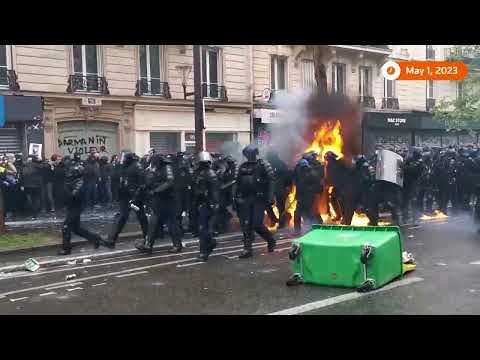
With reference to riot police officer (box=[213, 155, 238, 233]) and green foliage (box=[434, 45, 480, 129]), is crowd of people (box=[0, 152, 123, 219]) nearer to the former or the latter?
riot police officer (box=[213, 155, 238, 233])

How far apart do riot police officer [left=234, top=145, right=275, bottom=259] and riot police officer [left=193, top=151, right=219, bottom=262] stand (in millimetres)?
422

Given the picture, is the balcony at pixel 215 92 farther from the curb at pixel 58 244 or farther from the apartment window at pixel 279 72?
the curb at pixel 58 244

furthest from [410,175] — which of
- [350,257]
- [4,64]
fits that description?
[4,64]

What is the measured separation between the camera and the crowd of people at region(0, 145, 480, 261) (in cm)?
938

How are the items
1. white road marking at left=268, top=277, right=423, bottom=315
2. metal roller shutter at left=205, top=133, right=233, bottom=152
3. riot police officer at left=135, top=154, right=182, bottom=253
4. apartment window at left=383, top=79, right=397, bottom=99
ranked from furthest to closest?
apartment window at left=383, top=79, right=397, bottom=99
metal roller shutter at left=205, top=133, right=233, bottom=152
riot police officer at left=135, top=154, right=182, bottom=253
white road marking at left=268, top=277, right=423, bottom=315

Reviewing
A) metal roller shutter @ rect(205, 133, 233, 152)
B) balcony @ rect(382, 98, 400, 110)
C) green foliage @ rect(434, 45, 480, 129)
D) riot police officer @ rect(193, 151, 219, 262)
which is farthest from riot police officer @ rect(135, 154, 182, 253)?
balcony @ rect(382, 98, 400, 110)

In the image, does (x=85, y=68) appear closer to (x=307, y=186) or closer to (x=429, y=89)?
(x=307, y=186)

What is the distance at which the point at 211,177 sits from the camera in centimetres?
930

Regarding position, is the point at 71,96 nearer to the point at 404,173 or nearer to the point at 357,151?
the point at 357,151

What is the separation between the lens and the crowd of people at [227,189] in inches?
369

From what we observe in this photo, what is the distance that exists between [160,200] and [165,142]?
13243 mm

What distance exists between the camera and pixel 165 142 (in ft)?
75.6

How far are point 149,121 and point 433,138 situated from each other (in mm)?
18283
